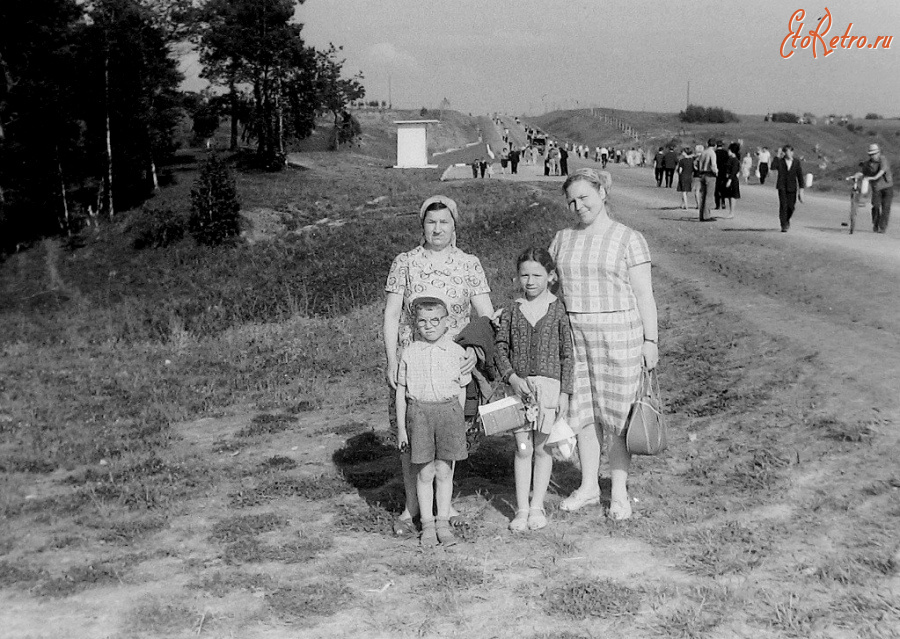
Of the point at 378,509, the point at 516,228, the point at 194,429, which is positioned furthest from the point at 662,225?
the point at 378,509

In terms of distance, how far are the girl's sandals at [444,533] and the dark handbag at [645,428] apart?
A: 1164 mm

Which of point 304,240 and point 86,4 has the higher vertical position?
point 86,4

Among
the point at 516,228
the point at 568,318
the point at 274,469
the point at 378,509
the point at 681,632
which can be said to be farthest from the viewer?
the point at 516,228

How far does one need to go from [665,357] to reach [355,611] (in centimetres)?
602

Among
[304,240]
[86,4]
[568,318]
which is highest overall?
[86,4]

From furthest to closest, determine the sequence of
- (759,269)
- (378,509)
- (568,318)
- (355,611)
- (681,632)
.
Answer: (759,269), (378,509), (568,318), (355,611), (681,632)

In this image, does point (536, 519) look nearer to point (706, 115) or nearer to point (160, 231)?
point (160, 231)

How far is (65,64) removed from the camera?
4200 cm

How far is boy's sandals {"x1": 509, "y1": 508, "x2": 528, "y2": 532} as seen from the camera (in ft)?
18.3

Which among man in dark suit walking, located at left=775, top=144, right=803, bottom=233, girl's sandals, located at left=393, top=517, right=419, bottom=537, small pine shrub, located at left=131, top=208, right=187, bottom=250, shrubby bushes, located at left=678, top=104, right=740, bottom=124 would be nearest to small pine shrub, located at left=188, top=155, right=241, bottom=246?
small pine shrub, located at left=131, top=208, right=187, bottom=250

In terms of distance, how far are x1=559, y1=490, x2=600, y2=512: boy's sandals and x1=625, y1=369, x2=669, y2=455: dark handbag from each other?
2.07 feet

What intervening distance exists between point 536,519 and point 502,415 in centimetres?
78

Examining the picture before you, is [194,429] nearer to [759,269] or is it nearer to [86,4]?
[759,269]

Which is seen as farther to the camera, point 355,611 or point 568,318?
point 568,318
